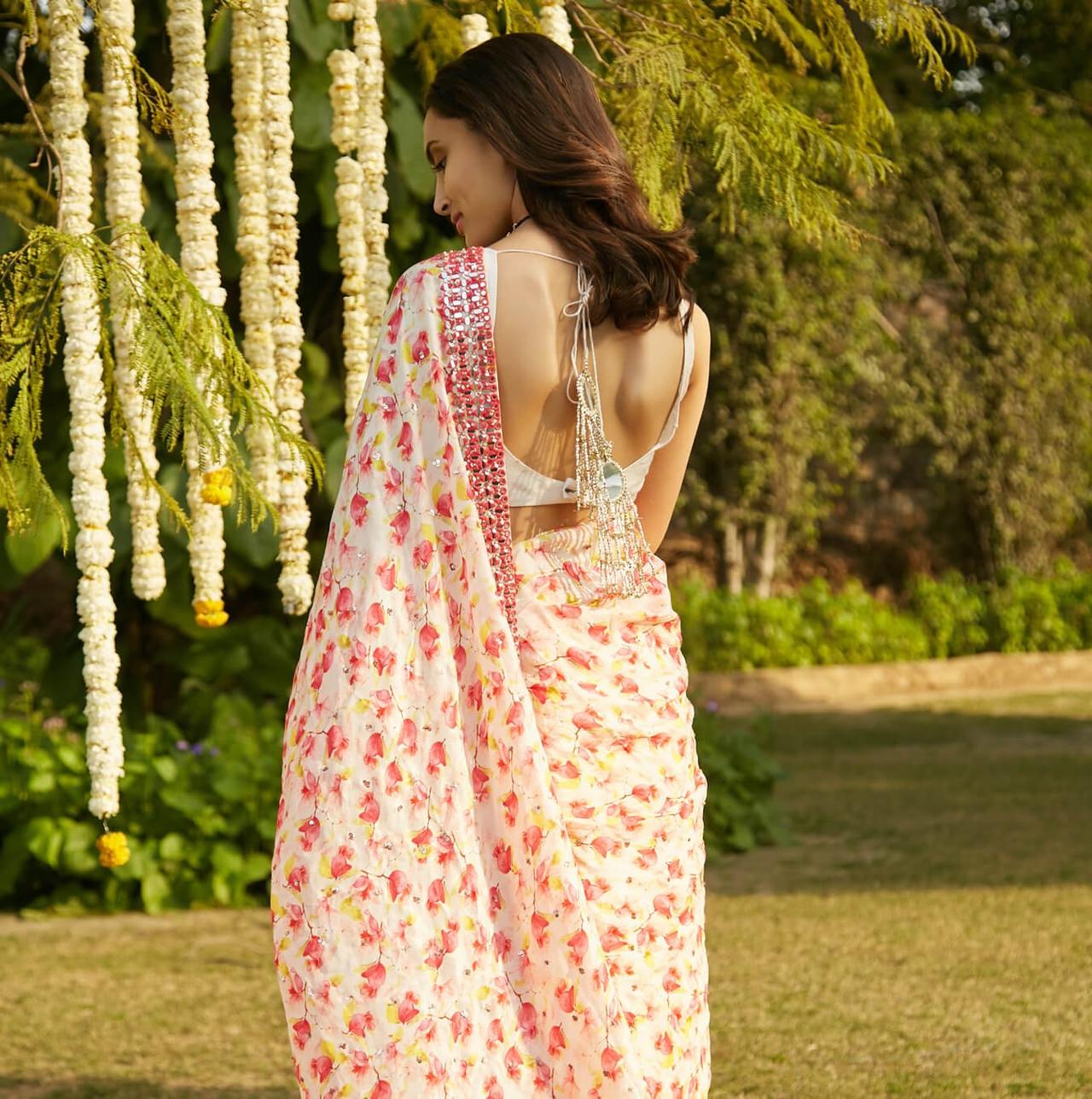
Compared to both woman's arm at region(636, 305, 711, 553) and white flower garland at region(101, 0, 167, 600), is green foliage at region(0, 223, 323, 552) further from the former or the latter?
woman's arm at region(636, 305, 711, 553)

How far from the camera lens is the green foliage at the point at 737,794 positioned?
17.4ft

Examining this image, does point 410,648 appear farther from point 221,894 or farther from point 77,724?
point 77,724

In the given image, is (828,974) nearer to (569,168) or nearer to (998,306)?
(569,168)

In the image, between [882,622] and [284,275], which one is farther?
[882,622]

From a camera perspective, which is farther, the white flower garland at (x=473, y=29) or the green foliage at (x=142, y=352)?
the white flower garland at (x=473, y=29)

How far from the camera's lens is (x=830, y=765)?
6746mm

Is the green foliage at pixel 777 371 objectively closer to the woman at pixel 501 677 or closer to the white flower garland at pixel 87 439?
the white flower garland at pixel 87 439

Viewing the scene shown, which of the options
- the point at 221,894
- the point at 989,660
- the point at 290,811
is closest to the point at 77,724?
the point at 221,894

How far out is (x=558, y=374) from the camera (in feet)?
5.90

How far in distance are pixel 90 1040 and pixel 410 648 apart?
2016mm

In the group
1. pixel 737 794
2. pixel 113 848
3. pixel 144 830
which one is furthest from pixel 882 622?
pixel 113 848

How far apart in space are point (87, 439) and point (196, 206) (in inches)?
13.9

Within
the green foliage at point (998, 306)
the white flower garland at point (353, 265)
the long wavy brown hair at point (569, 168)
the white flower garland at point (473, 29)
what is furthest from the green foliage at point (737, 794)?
the green foliage at point (998, 306)

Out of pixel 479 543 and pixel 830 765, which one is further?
pixel 830 765
